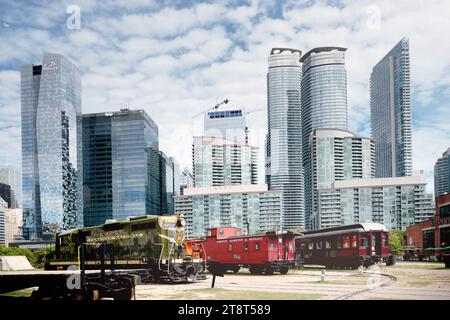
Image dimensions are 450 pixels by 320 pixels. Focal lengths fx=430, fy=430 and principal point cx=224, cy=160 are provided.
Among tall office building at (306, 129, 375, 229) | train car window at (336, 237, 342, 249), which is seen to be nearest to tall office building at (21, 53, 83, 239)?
tall office building at (306, 129, 375, 229)

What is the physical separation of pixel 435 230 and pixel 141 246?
807 cm

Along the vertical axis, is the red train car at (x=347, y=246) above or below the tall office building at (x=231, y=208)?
below

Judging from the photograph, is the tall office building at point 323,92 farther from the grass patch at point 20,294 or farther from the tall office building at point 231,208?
the grass patch at point 20,294

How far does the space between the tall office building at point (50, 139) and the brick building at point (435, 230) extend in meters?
8.48

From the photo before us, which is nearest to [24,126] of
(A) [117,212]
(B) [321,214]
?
(A) [117,212]

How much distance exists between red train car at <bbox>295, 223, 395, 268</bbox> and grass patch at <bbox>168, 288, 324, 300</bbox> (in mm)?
2440

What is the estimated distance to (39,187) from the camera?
10383mm

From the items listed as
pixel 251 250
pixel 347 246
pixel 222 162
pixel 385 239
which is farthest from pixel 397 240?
pixel 222 162

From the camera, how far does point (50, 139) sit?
10.6m

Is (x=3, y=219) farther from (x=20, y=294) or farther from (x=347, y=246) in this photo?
(x=347, y=246)

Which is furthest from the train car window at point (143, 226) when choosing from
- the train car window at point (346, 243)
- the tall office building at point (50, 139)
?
the train car window at point (346, 243)

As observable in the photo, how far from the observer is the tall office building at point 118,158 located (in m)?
11.0
